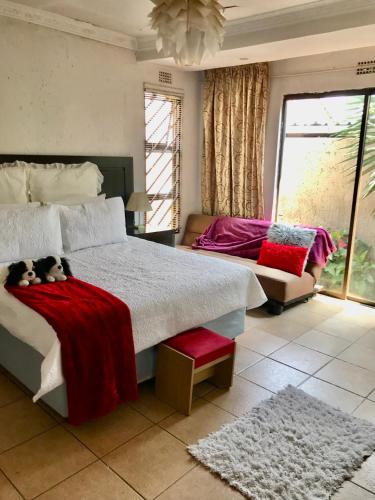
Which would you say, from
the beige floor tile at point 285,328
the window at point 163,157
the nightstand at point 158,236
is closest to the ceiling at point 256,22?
the window at point 163,157

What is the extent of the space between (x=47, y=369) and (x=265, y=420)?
3.88 ft

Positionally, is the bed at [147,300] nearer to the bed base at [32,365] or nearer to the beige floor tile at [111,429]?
the bed base at [32,365]

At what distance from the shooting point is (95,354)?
1.98 meters

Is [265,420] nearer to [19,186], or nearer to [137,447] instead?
[137,447]

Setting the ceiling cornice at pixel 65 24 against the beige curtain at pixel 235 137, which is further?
the beige curtain at pixel 235 137

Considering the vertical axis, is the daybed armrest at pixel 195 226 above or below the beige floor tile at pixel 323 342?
above

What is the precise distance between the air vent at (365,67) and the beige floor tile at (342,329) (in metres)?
2.26

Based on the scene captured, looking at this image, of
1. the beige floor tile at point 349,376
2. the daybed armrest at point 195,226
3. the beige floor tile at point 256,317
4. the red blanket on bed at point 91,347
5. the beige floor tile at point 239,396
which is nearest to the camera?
the red blanket on bed at point 91,347

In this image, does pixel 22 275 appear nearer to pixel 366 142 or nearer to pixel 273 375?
pixel 273 375

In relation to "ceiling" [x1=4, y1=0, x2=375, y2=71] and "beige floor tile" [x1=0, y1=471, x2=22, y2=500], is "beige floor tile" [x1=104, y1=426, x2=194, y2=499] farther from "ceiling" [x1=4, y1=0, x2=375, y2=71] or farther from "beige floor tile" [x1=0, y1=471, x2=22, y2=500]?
"ceiling" [x1=4, y1=0, x2=375, y2=71]

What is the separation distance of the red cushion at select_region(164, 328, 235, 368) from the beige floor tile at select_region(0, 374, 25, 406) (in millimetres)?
945

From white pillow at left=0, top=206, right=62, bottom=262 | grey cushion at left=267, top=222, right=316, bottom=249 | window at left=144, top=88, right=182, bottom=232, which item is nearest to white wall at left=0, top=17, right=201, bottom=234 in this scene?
window at left=144, top=88, right=182, bottom=232

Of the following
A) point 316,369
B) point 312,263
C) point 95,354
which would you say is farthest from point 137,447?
point 312,263

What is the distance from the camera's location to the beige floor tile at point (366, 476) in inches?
71.0
